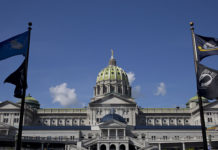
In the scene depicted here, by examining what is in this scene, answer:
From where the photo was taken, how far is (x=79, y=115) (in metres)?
145

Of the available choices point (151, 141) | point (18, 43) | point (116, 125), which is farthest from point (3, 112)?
point (18, 43)

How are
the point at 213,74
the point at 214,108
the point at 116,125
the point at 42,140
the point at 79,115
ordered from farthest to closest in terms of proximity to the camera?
the point at 79,115, the point at 214,108, the point at 116,125, the point at 42,140, the point at 213,74

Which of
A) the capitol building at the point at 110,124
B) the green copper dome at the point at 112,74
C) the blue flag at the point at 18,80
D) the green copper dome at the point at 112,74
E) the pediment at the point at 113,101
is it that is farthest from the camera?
the green copper dome at the point at 112,74

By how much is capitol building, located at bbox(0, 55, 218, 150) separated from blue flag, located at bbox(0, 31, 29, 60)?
48.7m

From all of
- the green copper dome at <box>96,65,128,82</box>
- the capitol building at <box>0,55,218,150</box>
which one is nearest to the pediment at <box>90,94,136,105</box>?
the capitol building at <box>0,55,218,150</box>

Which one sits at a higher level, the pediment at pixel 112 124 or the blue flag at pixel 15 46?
the blue flag at pixel 15 46

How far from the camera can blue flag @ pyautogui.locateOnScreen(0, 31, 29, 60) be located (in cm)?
2834

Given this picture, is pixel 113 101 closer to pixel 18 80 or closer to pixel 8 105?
pixel 8 105

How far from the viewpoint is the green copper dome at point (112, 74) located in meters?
151

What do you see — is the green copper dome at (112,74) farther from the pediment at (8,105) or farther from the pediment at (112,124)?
the pediment at (112,124)

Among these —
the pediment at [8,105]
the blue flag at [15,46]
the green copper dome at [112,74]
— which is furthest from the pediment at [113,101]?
the blue flag at [15,46]

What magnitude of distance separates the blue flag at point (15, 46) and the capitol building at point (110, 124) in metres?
48.7

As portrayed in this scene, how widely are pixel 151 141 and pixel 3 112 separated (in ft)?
261

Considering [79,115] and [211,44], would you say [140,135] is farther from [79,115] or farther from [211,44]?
[211,44]
